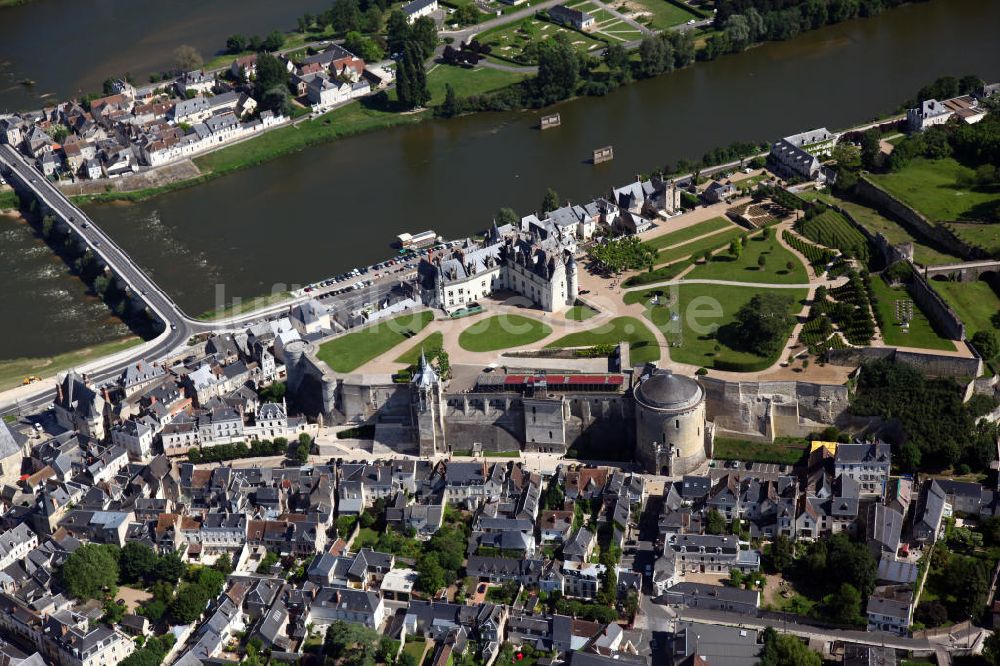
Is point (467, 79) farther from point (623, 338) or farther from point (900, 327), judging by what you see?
point (900, 327)

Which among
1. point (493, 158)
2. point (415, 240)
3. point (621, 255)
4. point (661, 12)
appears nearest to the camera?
point (621, 255)

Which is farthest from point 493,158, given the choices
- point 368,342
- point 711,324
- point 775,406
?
point 775,406

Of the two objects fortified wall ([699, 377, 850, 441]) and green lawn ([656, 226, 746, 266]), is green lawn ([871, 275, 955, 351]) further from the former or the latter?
green lawn ([656, 226, 746, 266])

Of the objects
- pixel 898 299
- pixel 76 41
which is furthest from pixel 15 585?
pixel 76 41

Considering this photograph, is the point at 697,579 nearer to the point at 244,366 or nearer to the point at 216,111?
the point at 244,366

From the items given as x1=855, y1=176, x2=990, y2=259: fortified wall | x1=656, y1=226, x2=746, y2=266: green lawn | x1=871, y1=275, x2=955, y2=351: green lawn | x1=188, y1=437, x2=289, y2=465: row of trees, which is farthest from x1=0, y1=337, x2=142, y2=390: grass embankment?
x1=855, y1=176, x2=990, y2=259: fortified wall

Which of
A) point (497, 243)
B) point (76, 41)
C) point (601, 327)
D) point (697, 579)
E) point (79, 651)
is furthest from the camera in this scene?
point (76, 41)
